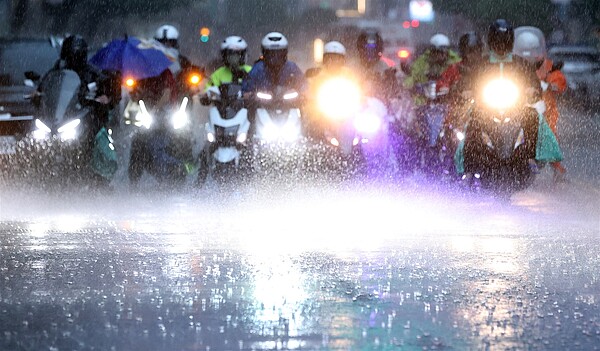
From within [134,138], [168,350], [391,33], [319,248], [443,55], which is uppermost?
[391,33]

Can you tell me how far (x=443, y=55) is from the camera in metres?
20.0

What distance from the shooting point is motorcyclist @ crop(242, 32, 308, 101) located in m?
16.2

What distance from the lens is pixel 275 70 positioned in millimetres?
16375

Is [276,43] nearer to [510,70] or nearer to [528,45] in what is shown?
[510,70]

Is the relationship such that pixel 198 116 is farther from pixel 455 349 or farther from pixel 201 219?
pixel 455 349

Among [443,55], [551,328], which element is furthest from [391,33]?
[551,328]

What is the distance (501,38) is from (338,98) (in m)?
2.66

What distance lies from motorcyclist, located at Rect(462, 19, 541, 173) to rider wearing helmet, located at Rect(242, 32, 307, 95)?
89.6 inches

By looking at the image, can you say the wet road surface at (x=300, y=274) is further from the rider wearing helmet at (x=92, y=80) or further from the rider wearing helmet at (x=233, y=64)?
the rider wearing helmet at (x=233, y=64)

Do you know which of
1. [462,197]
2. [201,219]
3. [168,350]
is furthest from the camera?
[462,197]

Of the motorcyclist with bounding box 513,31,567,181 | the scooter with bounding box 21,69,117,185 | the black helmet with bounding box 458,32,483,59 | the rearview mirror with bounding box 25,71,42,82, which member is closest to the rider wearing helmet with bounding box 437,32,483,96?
the black helmet with bounding box 458,32,483,59

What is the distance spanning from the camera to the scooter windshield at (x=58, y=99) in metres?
15.5

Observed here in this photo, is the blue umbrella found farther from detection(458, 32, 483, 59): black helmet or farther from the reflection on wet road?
detection(458, 32, 483, 59): black helmet

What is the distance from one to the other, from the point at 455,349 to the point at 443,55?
13.8 meters
